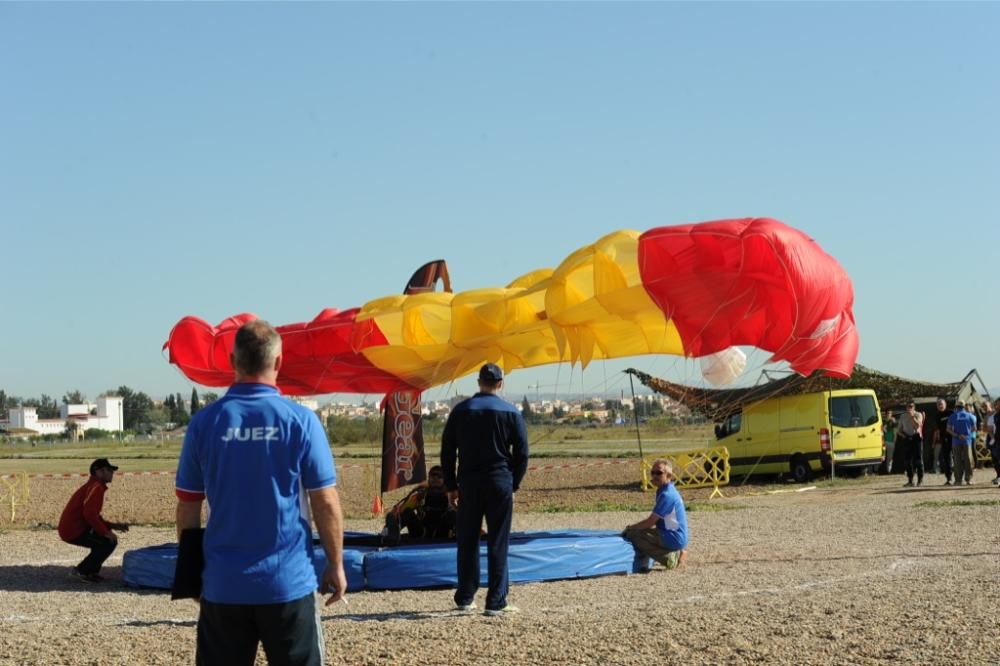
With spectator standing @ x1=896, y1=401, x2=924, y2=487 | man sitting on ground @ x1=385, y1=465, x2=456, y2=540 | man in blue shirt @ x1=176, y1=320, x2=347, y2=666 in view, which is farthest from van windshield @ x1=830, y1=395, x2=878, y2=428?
man in blue shirt @ x1=176, y1=320, x2=347, y2=666

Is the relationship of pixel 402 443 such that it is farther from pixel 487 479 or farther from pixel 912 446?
pixel 912 446

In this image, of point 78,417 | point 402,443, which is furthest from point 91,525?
point 78,417

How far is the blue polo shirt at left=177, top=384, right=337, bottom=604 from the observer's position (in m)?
4.49

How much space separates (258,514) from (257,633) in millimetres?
466

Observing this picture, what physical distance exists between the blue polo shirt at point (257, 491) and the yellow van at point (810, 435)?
21.7 meters

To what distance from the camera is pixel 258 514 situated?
452 cm

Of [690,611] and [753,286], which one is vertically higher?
[753,286]

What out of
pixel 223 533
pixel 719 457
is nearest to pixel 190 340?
pixel 223 533

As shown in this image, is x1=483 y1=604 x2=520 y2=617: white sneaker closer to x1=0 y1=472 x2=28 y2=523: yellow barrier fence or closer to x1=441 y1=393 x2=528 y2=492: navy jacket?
x1=441 y1=393 x2=528 y2=492: navy jacket

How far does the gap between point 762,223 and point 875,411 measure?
16113mm

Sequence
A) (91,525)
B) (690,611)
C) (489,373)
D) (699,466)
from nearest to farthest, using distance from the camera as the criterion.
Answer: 1. (690,611)
2. (489,373)
3. (91,525)
4. (699,466)

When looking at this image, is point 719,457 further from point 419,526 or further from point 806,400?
point 419,526

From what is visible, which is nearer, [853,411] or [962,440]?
[962,440]

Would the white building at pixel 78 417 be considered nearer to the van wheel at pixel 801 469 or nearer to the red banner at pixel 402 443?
the van wheel at pixel 801 469
